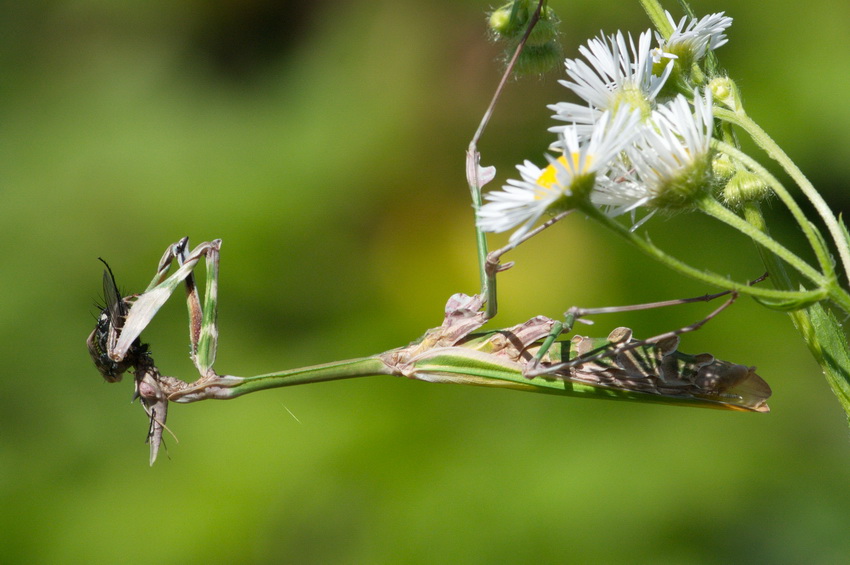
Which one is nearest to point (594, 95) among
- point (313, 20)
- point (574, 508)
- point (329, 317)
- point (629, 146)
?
point (629, 146)

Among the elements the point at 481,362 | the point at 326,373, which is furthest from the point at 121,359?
the point at 481,362

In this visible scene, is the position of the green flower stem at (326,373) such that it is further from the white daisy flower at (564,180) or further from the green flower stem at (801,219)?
the green flower stem at (801,219)

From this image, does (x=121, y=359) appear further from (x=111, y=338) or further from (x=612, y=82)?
(x=612, y=82)

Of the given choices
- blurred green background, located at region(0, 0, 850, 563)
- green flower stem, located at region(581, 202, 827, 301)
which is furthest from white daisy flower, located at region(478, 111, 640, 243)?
blurred green background, located at region(0, 0, 850, 563)

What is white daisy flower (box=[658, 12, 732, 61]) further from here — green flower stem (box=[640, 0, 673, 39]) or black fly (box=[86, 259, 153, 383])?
black fly (box=[86, 259, 153, 383])

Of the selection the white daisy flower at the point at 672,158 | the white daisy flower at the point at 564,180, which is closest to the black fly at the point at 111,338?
the white daisy flower at the point at 564,180
